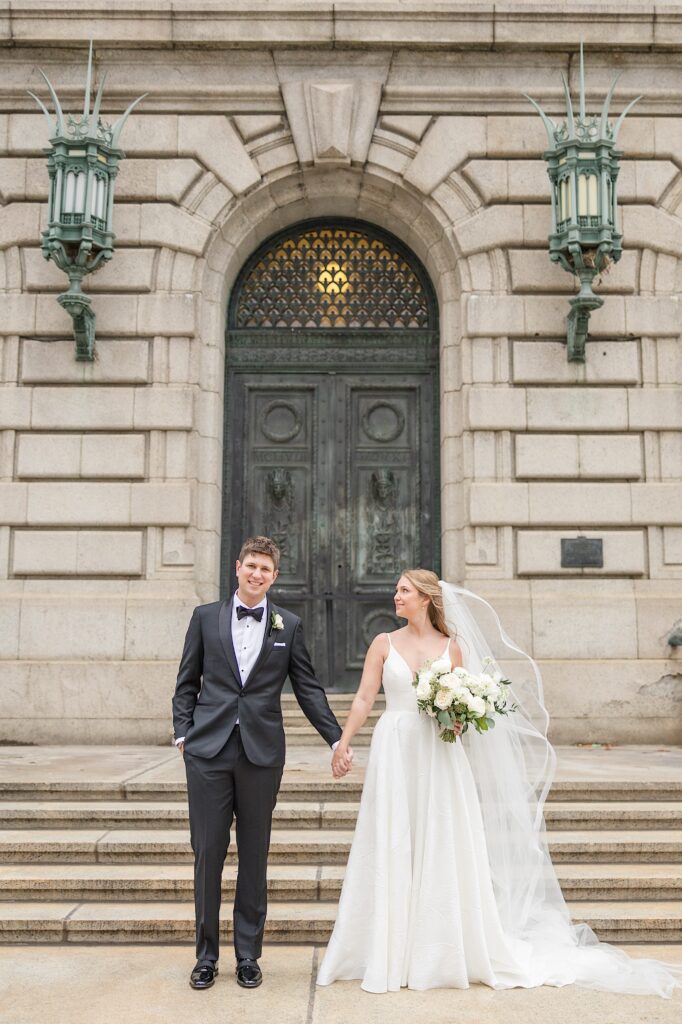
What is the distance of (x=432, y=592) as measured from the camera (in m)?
5.43

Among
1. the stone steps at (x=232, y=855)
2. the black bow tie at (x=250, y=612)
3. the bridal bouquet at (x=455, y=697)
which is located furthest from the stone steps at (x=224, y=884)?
the black bow tie at (x=250, y=612)

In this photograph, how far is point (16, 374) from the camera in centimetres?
1095

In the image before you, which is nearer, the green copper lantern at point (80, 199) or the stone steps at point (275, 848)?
the stone steps at point (275, 848)

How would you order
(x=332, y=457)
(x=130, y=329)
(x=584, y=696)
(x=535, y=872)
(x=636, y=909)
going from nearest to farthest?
(x=535, y=872)
(x=636, y=909)
(x=584, y=696)
(x=130, y=329)
(x=332, y=457)

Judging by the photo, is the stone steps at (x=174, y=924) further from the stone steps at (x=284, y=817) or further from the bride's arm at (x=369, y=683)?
the bride's arm at (x=369, y=683)

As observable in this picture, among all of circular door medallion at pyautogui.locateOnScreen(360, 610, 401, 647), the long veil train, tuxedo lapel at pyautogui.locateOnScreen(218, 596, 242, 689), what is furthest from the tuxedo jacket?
circular door medallion at pyautogui.locateOnScreen(360, 610, 401, 647)

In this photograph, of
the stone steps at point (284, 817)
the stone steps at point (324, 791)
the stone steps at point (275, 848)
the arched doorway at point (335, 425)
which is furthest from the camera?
the arched doorway at point (335, 425)

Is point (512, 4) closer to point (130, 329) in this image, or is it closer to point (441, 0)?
point (441, 0)

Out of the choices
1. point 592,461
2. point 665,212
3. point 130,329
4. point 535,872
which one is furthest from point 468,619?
point 665,212

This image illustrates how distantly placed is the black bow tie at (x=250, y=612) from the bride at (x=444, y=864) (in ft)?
2.48

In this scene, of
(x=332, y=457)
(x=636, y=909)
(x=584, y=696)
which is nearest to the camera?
(x=636, y=909)

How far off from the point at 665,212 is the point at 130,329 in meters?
6.78

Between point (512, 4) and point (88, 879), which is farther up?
point (512, 4)

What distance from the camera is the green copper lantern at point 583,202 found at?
1028cm
